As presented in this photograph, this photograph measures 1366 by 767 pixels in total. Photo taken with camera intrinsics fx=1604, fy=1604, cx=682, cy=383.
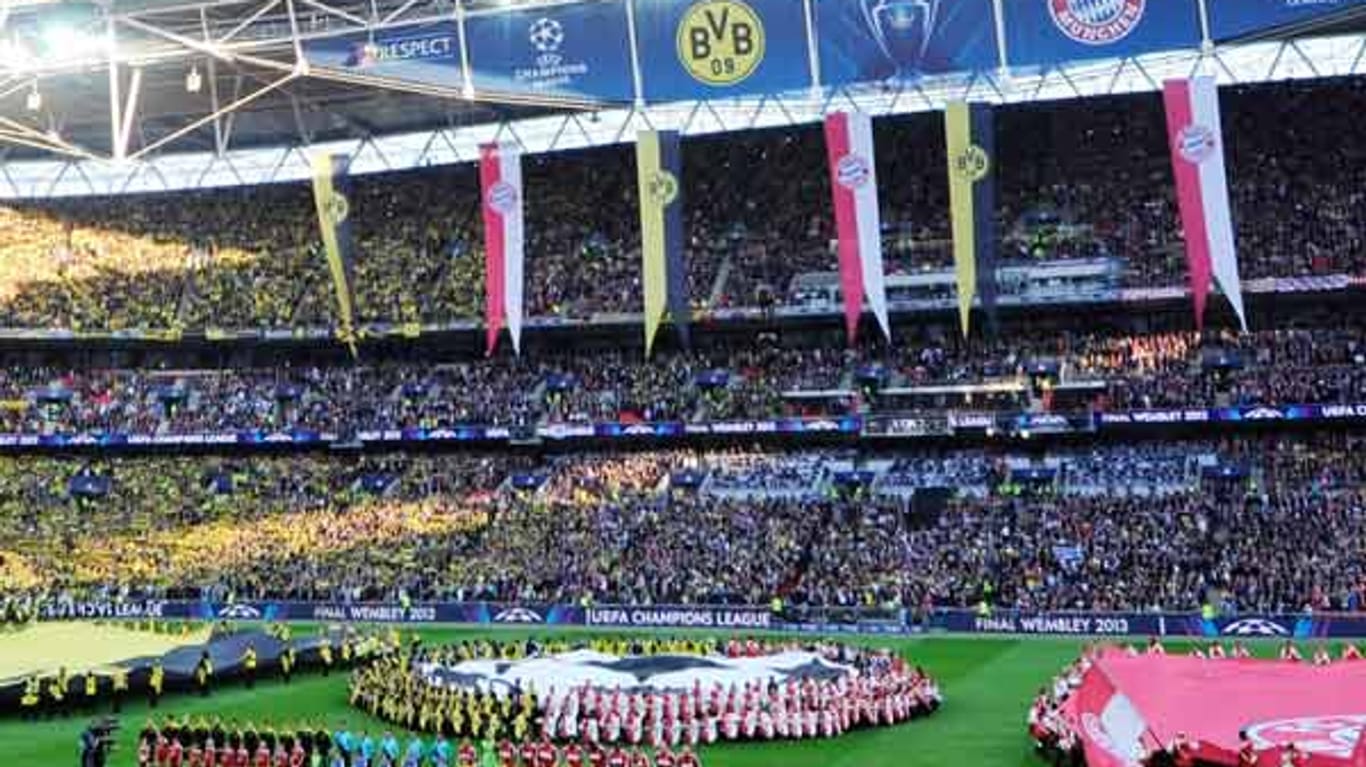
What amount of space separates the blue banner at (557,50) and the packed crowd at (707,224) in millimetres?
12348

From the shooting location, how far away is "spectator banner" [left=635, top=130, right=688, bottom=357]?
170ft

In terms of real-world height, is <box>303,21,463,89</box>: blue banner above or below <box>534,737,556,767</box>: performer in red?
above

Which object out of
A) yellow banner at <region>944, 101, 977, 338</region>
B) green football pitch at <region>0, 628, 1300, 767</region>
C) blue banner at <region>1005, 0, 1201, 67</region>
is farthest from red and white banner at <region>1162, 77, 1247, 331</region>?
green football pitch at <region>0, 628, 1300, 767</region>

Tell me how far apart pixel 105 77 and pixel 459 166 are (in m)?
16.8

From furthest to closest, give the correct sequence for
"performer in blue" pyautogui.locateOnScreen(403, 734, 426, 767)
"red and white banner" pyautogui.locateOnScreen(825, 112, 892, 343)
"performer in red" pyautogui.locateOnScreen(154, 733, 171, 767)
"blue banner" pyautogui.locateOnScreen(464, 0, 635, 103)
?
"blue banner" pyautogui.locateOnScreen(464, 0, 635, 103) < "red and white banner" pyautogui.locateOnScreen(825, 112, 892, 343) < "performer in red" pyautogui.locateOnScreen(154, 733, 171, 767) < "performer in blue" pyautogui.locateOnScreen(403, 734, 426, 767)

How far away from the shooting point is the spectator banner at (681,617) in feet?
162

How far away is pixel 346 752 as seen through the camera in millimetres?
27828

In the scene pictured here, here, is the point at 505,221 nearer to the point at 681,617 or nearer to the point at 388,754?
the point at 681,617

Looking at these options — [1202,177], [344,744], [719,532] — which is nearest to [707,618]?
[719,532]

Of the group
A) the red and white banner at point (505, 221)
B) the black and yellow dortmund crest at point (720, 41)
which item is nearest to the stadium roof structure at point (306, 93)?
the black and yellow dortmund crest at point (720, 41)

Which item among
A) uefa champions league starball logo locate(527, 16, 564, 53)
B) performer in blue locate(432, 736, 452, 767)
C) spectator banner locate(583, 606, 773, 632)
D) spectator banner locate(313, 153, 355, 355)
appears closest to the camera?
performer in blue locate(432, 736, 452, 767)

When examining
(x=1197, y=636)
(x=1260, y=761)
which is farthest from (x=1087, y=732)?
(x=1197, y=636)

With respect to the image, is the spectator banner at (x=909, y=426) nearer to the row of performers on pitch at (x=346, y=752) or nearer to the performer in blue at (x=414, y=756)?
the row of performers on pitch at (x=346, y=752)

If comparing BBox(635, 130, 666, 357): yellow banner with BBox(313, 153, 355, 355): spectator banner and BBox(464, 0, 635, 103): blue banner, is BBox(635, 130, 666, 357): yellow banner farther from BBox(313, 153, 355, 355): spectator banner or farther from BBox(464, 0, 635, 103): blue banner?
BBox(313, 153, 355, 355): spectator banner
